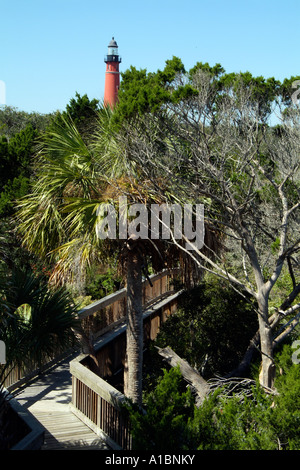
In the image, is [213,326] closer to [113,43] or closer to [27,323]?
[27,323]

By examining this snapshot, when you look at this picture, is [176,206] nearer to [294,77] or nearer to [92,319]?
[92,319]

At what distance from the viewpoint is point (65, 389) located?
9297 mm

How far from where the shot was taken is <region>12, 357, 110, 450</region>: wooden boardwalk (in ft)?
23.7

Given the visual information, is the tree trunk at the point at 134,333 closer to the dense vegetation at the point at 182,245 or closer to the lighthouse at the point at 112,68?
the dense vegetation at the point at 182,245

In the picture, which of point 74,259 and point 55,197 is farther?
point 55,197

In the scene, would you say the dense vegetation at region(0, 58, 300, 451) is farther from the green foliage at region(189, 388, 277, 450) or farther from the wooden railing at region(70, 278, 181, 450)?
the wooden railing at region(70, 278, 181, 450)

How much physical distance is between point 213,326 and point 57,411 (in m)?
4.41

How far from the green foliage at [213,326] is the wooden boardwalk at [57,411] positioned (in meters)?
2.59

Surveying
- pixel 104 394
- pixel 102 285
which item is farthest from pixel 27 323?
pixel 102 285

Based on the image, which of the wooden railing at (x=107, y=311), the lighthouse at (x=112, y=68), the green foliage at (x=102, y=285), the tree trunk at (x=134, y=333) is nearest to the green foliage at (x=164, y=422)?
the tree trunk at (x=134, y=333)

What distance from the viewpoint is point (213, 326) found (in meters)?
11.6

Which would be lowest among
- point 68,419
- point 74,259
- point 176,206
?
point 68,419
